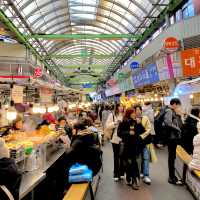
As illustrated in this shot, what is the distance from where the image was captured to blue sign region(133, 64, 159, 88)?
41.8 feet

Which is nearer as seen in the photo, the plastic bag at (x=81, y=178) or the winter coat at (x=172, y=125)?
the plastic bag at (x=81, y=178)

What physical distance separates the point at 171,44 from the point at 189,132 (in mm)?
4096

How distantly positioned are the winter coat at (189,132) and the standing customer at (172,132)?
1.16m

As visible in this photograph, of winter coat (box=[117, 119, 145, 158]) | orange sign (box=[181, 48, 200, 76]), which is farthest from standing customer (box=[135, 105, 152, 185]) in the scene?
orange sign (box=[181, 48, 200, 76])

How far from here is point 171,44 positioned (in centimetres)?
1006

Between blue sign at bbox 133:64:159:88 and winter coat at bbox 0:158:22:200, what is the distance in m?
10.1

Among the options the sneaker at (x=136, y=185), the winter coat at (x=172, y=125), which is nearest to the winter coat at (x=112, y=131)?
the sneaker at (x=136, y=185)

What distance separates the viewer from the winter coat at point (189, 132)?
7.07 metres

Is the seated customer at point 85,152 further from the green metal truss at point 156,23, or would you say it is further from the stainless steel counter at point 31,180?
the green metal truss at point 156,23

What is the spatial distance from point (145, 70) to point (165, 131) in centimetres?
878

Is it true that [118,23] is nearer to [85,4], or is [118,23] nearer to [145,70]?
[85,4]

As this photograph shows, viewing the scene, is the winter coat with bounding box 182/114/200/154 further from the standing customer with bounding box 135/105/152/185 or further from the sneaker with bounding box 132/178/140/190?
the sneaker with bounding box 132/178/140/190

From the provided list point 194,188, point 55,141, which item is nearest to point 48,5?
point 55,141

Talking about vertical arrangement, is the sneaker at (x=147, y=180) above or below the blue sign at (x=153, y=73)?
below
